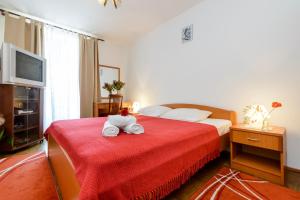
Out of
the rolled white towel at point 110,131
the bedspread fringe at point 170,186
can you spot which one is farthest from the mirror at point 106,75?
the bedspread fringe at point 170,186

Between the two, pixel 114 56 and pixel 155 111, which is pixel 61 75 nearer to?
pixel 114 56

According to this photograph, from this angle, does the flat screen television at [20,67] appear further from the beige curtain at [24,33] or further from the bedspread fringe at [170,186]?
the bedspread fringe at [170,186]

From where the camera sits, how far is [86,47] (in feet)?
12.4

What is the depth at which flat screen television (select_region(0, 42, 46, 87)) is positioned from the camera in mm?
2316

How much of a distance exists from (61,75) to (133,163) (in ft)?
10.6

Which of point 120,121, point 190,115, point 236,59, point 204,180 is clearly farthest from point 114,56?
point 204,180

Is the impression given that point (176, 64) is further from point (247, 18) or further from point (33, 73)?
point (33, 73)

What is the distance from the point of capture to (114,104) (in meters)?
3.88

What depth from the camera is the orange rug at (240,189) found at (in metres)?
1.41

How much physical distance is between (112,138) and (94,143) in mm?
173

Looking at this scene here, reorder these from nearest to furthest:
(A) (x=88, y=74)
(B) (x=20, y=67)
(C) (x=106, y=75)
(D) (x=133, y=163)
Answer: (D) (x=133, y=163), (B) (x=20, y=67), (A) (x=88, y=74), (C) (x=106, y=75)

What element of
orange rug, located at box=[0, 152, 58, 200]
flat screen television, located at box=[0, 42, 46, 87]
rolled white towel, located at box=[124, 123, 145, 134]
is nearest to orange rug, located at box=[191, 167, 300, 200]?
rolled white towel, located at box=[124, 123, 145, 134]

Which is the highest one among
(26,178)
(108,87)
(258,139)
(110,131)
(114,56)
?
(114,56)

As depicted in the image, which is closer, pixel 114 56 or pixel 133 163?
pixel 133 163
